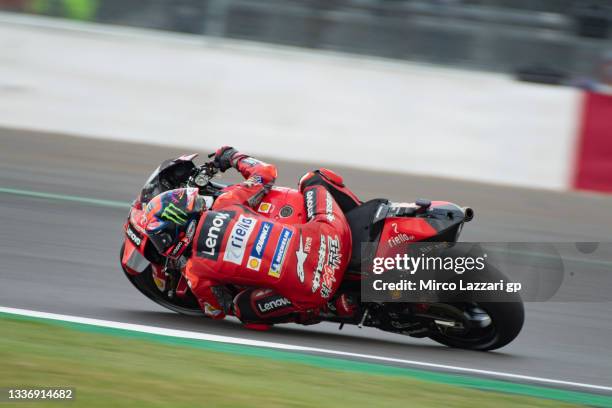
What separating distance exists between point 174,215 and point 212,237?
0.26 metres

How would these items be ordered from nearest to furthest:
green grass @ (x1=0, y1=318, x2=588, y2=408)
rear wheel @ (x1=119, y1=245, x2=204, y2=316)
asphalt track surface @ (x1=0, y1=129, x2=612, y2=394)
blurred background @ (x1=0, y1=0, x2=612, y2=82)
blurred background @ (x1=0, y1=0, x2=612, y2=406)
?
1. green grass @ (x1=0, y1=318, x2=588, y2=408)
2. asphalt track surface @ (x1=0, y1=129, x2=612, y2=394)
3. rear wheel @ (x1=119, y1=245, x2=204, y2=316)
4. blurred background @ (x1=0, y1=0, x2=612, y2=406)
5. blurred background @ (x1=0, y1=0, x2=612, y2=82)

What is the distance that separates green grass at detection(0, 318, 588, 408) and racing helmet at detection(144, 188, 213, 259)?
570mm

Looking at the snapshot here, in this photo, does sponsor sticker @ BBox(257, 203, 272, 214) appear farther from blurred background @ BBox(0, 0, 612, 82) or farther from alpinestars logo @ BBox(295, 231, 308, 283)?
blurred background @ BBox(0, 0, 612, 82)

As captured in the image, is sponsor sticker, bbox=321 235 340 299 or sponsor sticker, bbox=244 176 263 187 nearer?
sponsor sticker, bbox=321 235 340 299

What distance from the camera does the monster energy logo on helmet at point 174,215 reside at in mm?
5426

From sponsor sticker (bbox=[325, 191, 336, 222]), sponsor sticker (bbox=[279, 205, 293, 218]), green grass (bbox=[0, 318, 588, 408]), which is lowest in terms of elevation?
green grass (bbox=[0, 318, 588, 408])

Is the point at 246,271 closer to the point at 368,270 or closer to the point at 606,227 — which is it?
the point at 368,270

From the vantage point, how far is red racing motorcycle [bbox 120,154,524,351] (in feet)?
17.7

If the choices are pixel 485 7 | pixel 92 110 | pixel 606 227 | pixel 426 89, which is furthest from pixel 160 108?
pixel 606 227

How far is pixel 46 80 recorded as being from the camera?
40.2 feet

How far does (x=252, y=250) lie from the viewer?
212 inches

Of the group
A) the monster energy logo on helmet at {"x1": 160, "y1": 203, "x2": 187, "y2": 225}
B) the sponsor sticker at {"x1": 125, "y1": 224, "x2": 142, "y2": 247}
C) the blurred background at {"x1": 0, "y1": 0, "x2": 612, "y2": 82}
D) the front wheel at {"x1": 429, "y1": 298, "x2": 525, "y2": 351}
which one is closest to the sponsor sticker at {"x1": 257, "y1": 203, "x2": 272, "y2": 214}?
the monster energy logo on helmet at {"x1": 160, "y1": 203, "x2": 187, "y2": 225}

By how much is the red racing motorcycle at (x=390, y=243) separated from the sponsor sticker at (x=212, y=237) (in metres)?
0.35

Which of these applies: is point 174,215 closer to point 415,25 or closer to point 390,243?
point 390,243
